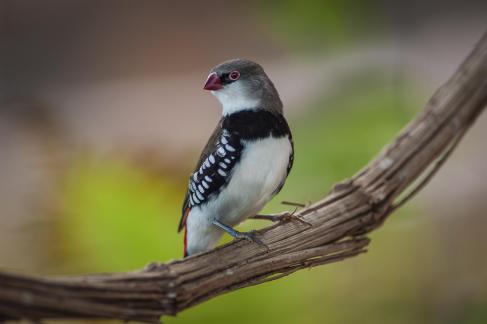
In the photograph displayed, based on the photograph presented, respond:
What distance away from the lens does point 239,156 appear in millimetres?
912

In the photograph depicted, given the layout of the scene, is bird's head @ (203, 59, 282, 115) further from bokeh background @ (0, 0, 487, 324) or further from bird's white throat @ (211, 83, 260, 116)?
bokeh background @ (0, 0, 487, 324)

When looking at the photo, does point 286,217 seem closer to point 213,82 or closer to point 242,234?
point 242,234

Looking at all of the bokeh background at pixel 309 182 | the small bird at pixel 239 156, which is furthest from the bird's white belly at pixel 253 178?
the bokeh background at pixel 309 182

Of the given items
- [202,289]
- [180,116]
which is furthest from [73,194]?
[180,116]

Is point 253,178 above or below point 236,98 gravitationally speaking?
below

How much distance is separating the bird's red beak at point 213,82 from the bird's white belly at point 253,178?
0.28 feet

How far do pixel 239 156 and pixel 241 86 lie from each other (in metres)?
0.10

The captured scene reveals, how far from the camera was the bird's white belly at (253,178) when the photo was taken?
912mm

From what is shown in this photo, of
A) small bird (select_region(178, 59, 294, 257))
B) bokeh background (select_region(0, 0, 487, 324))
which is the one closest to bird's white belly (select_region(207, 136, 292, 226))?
small bird (select_region(178, 59, 294, 257))

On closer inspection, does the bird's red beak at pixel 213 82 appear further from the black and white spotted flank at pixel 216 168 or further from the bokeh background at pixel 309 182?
the bokeh background at pixel 309 182

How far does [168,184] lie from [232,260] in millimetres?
471

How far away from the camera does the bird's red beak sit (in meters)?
0.93

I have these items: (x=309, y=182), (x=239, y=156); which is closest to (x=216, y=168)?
(x=239, y=156)

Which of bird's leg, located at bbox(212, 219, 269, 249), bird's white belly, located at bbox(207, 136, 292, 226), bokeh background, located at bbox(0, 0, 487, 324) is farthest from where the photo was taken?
bokeh background, located at bbox(0, 0, 487, 324)
